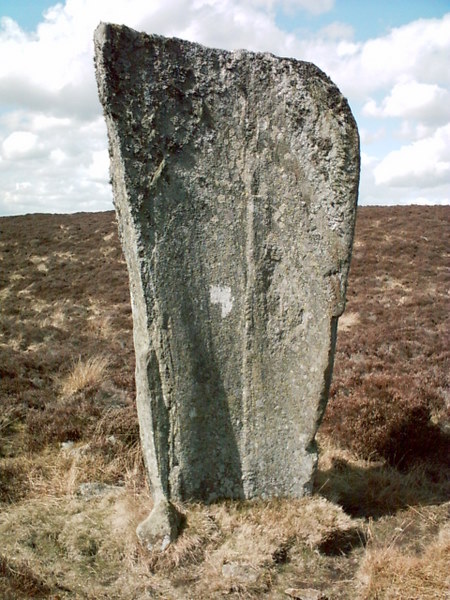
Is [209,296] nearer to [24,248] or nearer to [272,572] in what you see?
[272,572]

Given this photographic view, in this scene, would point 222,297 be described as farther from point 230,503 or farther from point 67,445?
point 67,445

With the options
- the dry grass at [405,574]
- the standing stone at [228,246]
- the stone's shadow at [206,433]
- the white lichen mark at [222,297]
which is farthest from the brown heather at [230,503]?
the white lichen mark at [222,297]

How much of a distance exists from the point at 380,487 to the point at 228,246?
8.41ft

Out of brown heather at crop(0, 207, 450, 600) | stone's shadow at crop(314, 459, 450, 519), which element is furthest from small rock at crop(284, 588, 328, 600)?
stone's shadow at crop(314, 459, 450, 519)

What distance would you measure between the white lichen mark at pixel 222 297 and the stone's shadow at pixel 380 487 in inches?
67.6

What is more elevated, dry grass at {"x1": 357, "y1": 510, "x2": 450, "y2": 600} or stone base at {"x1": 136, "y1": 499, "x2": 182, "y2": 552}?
stone base at {"x1": 136, "y1": 499, "x2": 182, "y2": 552}

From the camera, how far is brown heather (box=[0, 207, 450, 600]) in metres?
3.69

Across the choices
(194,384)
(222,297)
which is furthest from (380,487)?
(222,297)

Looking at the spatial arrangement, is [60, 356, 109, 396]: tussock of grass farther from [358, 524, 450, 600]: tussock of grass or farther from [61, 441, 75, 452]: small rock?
[358, 524, 450, 600]: tussock of grass

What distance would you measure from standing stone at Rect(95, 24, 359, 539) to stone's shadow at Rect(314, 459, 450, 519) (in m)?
0.68

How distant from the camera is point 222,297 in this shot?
13.6ft

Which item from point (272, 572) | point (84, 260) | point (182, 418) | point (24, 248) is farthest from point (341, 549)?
point (24, 248)

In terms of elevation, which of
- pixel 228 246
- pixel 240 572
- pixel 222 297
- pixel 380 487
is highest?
pixel 228 246

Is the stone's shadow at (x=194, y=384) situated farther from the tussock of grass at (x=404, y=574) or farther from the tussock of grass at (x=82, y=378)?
the tussock of grass at (x=82, y=378)
